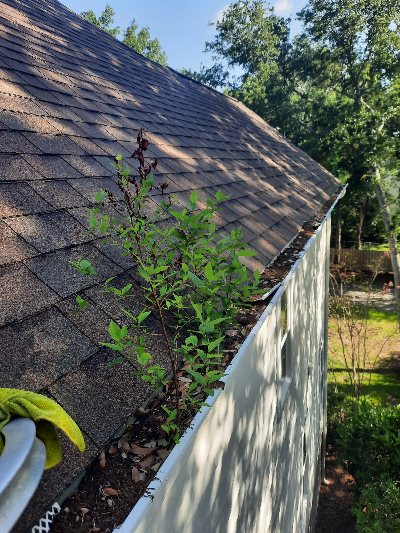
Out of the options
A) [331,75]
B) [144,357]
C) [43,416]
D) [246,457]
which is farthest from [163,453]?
[331,75]

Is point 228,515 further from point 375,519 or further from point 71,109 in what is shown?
point 375,519

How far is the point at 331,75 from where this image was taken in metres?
21.2

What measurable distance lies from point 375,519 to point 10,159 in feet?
28.9

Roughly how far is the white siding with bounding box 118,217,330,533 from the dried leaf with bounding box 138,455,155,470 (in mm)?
71

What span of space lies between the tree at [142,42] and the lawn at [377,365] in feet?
121

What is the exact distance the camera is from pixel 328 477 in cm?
Answer: 1020

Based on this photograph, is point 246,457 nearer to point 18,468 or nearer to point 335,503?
point 18,468

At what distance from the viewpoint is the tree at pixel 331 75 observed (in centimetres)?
1592

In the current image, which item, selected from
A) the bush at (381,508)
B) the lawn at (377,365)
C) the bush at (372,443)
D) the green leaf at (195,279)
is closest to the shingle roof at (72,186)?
the green leaf at (195,279)

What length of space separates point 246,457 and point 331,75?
77.4 feet

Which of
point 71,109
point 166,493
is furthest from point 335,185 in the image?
point 166,493

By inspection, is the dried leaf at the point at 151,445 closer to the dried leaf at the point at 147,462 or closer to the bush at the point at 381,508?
the dried leaf at the point at 147,462

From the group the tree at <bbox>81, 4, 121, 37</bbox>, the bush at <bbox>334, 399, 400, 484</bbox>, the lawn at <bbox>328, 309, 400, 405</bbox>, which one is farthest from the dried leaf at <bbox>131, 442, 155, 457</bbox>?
the tree at <bbox>81, 4, 121, 37</bbox>

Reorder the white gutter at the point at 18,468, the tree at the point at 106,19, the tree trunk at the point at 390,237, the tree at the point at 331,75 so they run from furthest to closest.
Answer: the tree at the point at 106,19, the tree at the point at 331,75, the tree trunk at the point at 390,237, the white gutter at the point at 18,468
